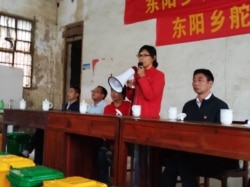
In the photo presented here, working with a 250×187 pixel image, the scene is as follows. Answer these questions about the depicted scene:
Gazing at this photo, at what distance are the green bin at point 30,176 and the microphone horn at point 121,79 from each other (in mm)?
1014

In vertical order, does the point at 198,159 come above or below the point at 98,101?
below

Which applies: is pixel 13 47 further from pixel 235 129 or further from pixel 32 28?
pixel 235 129

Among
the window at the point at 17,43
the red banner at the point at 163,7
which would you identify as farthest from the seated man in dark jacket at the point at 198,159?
the window at the point at 17,43

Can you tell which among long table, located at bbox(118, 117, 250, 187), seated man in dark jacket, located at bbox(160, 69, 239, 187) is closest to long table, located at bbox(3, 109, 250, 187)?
long table, located at bbox(118, 117, 250, 187)

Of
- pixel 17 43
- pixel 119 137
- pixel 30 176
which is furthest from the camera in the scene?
pixel 17 43

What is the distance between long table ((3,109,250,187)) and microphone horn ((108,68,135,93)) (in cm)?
34

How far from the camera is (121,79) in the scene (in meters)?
2.43

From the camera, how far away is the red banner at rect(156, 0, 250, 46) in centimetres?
341

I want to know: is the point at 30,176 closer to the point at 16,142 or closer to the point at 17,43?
the point at 16,142

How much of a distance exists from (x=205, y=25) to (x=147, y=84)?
1.72 metres

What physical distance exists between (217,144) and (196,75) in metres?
0.98

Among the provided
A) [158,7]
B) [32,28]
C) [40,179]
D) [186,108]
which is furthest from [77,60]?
[40,179]

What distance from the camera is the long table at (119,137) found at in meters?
1.56

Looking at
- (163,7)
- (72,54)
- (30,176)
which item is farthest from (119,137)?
(72,54)
